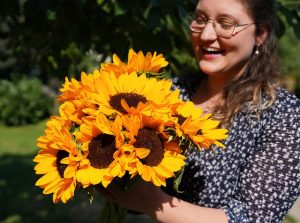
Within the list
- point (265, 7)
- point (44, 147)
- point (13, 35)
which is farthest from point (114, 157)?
point (13, 35)

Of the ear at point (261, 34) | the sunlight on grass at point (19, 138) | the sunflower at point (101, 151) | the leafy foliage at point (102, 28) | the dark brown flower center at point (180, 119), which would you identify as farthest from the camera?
the sunlight on grass at point (19, 138)

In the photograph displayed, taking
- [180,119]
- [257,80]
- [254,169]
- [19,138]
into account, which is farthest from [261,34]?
[19,138]

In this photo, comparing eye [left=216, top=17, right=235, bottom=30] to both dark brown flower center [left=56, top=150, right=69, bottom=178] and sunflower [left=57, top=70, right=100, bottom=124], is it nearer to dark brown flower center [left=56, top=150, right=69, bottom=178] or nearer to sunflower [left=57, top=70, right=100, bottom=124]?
sunflower [left=57, top=70, right=100, bottom=124]

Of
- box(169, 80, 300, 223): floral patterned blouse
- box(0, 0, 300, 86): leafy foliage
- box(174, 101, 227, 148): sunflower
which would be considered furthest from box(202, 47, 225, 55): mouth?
box(0, 0, 300, 86): leafy foliage

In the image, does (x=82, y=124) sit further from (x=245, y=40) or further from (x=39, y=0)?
(x=39, y=0)

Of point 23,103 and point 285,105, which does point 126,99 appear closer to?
point 285,105

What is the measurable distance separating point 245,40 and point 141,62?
39cm

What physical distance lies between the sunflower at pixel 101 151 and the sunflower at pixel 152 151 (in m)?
0.03

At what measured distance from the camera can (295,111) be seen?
1.68 m

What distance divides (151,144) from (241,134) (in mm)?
514

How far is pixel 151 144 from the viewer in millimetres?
1308

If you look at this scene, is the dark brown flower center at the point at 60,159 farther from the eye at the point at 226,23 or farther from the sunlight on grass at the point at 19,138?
the sunlight on grass at the point at 19,138

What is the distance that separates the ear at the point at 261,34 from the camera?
5.87ft

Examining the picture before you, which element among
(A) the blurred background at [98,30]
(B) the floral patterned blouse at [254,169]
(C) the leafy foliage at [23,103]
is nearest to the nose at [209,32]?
(B) the floral patterned blouse at [254,169]
